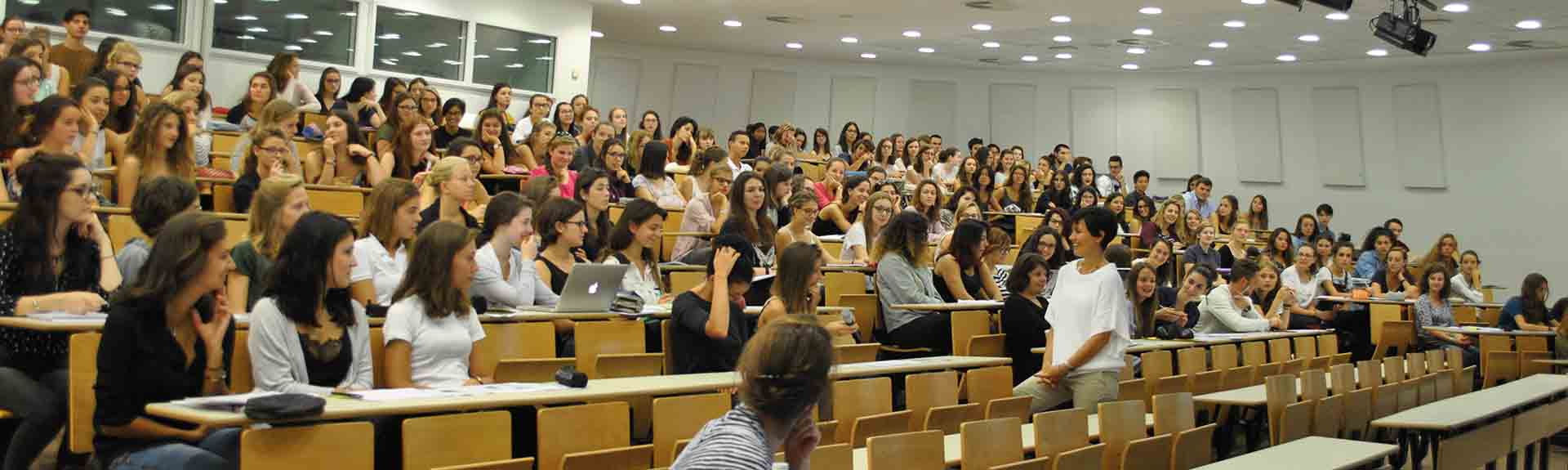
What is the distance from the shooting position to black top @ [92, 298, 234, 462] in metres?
3.68

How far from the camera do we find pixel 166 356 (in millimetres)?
3752

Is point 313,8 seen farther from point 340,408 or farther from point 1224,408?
point 340,408

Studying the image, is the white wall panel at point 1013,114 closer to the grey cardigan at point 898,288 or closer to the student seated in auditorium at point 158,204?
the grey cardigan at point 898,288

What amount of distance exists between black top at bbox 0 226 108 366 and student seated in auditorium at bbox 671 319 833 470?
283 cm

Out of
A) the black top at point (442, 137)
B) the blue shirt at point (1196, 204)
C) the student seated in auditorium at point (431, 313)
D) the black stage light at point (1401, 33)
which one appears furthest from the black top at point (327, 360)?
the blue shirt at point (1196, 204)

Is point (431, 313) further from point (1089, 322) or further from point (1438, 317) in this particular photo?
point (1438, 317)

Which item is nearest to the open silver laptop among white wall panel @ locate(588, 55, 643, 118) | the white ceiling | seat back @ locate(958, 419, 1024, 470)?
seat back @ locate(958, 419, 1024, 470)

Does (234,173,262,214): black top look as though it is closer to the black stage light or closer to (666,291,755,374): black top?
(666,291,755,374): black top

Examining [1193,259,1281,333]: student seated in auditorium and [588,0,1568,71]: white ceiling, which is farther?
[588,0,1568,71]: white ceiling

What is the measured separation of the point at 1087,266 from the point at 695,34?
11.9m

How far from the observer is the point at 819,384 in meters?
2.41

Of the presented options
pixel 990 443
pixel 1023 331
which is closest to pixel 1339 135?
pixel 1023 331

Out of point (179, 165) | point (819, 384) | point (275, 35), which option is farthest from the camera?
point (275, 35)

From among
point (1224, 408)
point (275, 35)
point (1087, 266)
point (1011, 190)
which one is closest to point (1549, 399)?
point (1224, 408)
